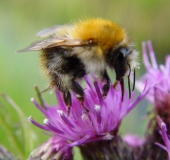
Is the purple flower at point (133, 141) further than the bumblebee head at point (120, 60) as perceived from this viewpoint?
Yes

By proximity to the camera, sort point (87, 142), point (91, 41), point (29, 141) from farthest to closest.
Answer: point (29, 141), point (87, 142), point (91, 41)

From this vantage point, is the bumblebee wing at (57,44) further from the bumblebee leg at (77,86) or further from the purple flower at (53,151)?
the purple flower at (53,151)

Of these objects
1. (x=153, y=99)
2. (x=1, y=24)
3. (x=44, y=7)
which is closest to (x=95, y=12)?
(x=44, y=7)

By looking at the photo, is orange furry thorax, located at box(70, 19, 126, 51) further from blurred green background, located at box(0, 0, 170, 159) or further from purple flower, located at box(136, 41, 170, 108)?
blurred green background, located at box(0, 0, 170, 159)

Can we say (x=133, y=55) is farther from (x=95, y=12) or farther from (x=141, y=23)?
(x=95, y=12)

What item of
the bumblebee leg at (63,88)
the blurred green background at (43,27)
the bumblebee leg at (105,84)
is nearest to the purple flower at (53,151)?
the bumblebee leg at (63,88)

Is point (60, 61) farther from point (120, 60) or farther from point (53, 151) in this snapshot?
point (53, 151)
